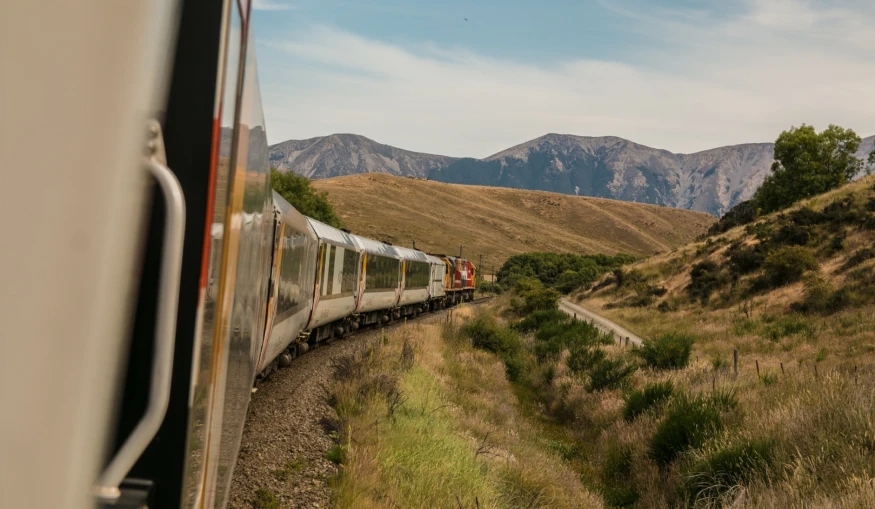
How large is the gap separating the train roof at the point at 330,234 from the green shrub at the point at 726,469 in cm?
896

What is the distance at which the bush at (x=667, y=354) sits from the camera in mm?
20547

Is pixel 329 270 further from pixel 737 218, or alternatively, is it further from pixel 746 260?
pixel 737 218

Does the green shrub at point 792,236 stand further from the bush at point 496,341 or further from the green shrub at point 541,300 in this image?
the bush at point 496,341

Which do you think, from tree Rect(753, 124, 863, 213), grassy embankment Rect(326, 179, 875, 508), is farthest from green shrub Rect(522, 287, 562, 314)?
tree Rect(753, 124, 863, 213)

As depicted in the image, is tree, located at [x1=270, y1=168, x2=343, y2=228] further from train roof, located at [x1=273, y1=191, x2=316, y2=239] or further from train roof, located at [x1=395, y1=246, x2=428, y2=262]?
train roof, located at [x1=273, y1=191, x2=316, y2=239]

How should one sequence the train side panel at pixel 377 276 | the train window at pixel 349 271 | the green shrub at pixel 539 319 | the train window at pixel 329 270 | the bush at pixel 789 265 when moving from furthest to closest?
the bush at pixel 789 265 < the green shrub at pixel 539 319 < the train side panel at pixel 377 276 < the train window at pixel 349 271 < the train window at pixel 329 270

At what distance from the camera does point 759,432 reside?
1016 centimetres

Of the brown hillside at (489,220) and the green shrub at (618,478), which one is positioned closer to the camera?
the green shrub at (618,478)

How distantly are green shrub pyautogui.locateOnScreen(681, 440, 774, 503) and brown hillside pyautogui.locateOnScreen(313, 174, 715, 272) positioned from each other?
3900 inches

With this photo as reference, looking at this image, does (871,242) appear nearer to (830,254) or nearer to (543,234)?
(830,254)

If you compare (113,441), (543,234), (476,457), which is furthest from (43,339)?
(543,234)

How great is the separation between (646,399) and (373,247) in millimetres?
10292

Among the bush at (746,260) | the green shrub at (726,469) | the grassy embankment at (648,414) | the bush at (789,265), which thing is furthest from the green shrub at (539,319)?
the green shrub at (726,469)

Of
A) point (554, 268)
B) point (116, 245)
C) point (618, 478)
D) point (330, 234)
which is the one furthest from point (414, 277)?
point (554, 268)
